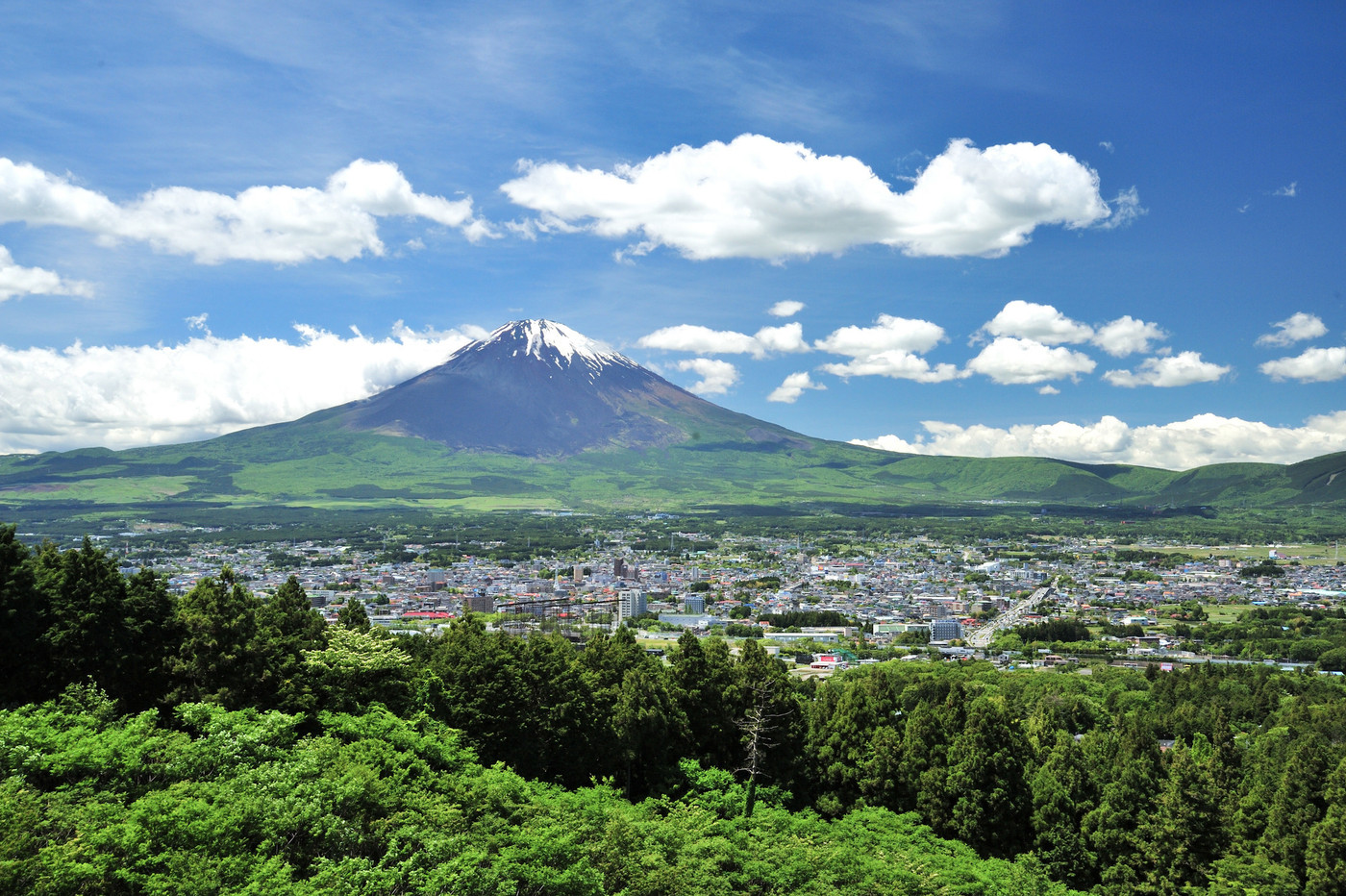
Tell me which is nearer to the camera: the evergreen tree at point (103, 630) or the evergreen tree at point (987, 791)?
the evergreen tree at point (103, 630)

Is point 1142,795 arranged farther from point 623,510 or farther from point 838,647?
point 623,510

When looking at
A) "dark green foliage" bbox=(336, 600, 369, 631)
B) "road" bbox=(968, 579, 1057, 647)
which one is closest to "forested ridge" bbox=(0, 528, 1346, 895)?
"dark green foliage" bbox=(336, 600, 369, 631)

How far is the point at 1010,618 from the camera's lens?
74.1 meters

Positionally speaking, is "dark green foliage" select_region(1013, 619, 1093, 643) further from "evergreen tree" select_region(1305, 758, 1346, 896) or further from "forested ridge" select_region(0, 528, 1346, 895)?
"evergreen tree" select_region(1305, 758, 1346, 896)

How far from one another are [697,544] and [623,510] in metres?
49.6

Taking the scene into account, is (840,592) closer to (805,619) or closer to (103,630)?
(805,619)

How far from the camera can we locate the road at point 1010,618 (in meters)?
64.1

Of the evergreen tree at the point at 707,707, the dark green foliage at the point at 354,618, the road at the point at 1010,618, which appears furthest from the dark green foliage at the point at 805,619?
the dark green foliage at the point at 354,618

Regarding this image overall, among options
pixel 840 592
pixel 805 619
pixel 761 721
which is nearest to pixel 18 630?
pixel 761 721

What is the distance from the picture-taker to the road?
64.1 meters

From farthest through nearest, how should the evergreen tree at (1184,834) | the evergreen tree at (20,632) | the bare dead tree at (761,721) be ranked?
the bare dead tree at (761,721) < the evergreen tree at (1184,834) < the evergreen tree at (20,632)

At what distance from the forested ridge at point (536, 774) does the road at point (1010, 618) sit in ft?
116

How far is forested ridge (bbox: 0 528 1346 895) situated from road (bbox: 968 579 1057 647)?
35374 mm

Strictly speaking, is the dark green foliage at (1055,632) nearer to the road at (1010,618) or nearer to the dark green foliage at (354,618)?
the road at (1010,618)
